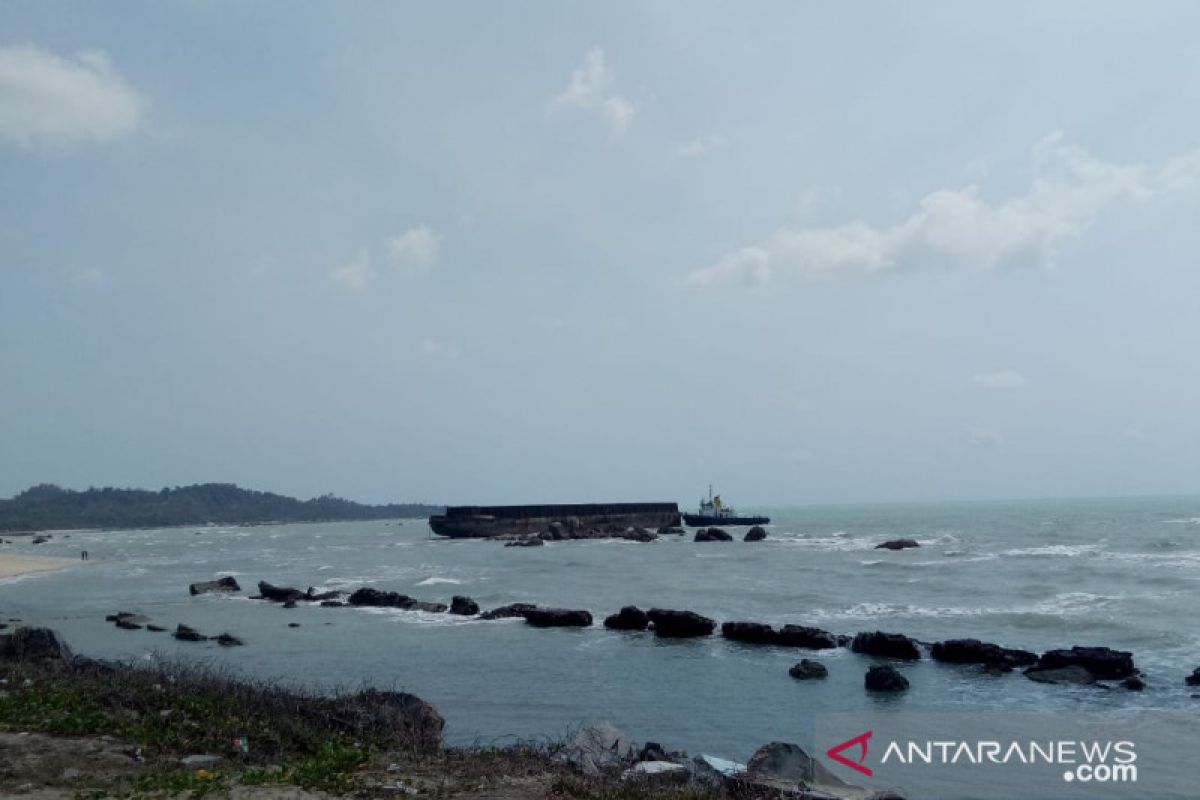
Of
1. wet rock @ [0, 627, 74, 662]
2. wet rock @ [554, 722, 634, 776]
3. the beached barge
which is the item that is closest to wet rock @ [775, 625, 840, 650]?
wet rock @ [554, 722, 634, 776]

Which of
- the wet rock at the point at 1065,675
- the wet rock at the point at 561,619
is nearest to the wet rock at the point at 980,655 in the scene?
the wet rock at the point at 1065,675

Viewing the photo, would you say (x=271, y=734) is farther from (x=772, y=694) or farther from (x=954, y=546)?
(x=954, y=546)

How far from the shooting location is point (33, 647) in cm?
1472

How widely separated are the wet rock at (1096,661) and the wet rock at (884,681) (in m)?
3.48

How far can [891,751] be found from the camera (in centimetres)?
1119

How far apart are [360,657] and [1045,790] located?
14.0 m

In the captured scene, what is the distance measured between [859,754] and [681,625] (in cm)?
1065

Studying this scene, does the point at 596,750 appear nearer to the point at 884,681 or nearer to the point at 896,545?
the point at 884,681

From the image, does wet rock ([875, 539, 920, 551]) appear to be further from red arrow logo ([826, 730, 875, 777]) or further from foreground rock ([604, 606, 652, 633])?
red arrow logo ([826, 730, 875, 777])

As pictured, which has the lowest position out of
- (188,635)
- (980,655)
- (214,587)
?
(214,587)

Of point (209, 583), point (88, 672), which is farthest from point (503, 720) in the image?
point (209, 583)

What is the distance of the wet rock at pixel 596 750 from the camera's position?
8.50m

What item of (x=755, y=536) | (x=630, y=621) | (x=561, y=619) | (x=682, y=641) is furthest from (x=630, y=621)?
(x=755, y=536)

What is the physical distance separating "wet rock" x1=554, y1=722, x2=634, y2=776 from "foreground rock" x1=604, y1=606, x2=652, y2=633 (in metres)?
13.2
